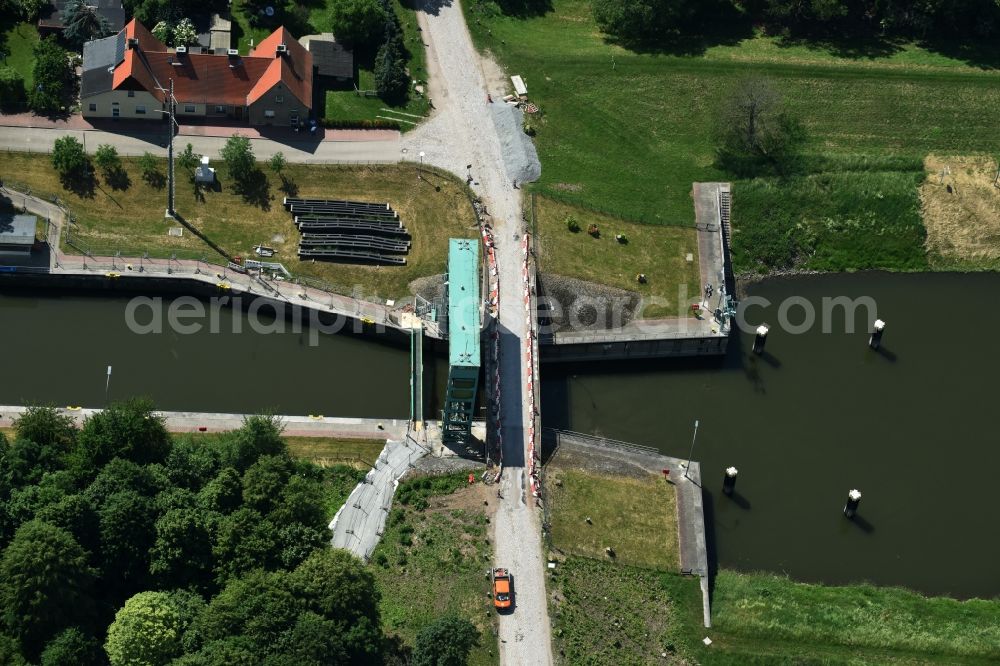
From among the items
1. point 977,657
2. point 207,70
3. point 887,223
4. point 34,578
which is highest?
point 207,70

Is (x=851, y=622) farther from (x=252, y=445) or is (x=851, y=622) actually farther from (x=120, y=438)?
(x=120, y=438)

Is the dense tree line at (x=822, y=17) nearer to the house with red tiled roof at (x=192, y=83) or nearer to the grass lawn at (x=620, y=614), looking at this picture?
the house with red tiled roof at (x=192, y=83)

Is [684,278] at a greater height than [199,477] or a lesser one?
greater

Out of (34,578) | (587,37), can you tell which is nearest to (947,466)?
(587,37)

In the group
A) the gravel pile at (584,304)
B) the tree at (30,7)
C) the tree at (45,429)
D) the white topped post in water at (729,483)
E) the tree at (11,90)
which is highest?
the tree at (30,7)

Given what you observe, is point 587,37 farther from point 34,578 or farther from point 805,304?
point 34,578

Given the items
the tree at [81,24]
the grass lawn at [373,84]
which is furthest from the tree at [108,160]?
the grass lawn at [373,84]

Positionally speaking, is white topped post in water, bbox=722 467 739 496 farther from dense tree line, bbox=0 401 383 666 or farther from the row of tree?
dense tree line, bbox=0 401 383 666

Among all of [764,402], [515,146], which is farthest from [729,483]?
[515,146]
